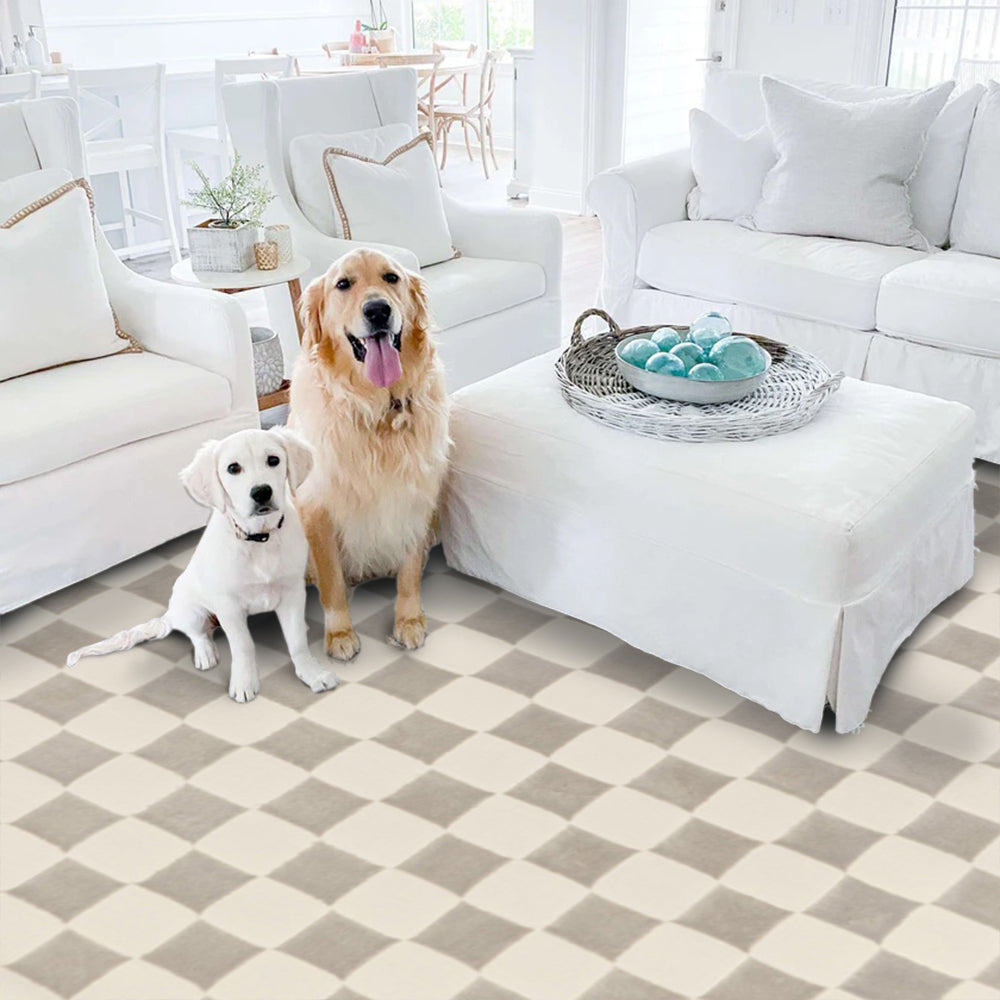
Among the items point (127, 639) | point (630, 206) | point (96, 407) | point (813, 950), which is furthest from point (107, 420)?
point (630, 206)

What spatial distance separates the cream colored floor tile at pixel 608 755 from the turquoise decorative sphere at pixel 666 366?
740 millimetres

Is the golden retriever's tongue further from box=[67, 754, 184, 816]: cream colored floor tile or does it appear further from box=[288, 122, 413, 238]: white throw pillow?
box=[288, 122, 413, 238]: white throw pillow

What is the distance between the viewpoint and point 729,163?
3.84 metres

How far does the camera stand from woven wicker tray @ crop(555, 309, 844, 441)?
7.54ft

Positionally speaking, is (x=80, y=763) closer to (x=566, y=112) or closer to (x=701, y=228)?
(x=701, y=228)

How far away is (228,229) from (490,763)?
5.92ft

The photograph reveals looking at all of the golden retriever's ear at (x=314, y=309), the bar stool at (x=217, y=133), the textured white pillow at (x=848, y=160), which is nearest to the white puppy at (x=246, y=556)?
the golden retriever's ear at (x=314, y=309)

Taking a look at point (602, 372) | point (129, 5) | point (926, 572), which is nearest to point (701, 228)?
point (602, 372)

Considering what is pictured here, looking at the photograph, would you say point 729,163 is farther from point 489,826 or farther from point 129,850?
point 129,850


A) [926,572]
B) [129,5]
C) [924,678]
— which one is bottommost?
[924,678]

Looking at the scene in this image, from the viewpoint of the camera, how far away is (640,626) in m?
2.37

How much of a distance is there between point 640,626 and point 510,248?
1.80 meters

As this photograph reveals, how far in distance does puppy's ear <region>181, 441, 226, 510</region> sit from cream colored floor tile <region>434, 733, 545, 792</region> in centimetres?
62

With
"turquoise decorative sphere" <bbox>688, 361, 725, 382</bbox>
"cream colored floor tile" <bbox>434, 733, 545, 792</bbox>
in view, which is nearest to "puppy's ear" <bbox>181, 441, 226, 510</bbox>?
"cream colored floor tile" <bbox>434, 733, 545, 792</bbox>
